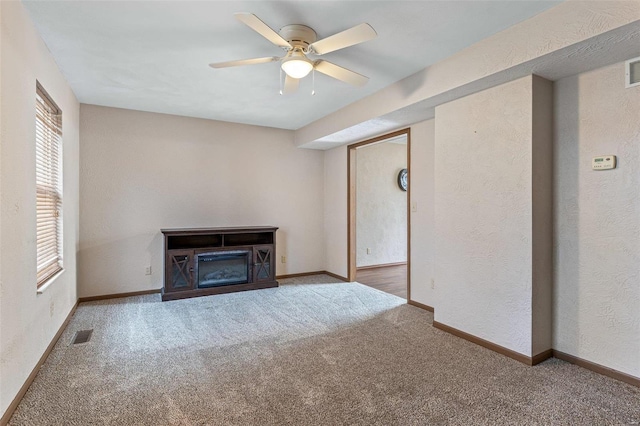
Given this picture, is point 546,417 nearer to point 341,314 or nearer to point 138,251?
point 341,314

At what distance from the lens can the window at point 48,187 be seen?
8.43 feet

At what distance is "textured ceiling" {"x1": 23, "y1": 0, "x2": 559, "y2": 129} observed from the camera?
6.83ft

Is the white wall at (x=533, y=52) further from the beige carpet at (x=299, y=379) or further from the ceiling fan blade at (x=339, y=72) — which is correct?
the beige carpet at (x=299, y=379)

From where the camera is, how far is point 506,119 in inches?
101

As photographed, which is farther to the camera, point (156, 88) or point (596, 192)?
point (156, 88)

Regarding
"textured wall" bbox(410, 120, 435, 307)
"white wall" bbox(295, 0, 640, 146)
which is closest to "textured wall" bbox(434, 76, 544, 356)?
"white wall" bbox(295, 0, 640, 146)

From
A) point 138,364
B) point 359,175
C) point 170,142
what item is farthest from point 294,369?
point 359,175

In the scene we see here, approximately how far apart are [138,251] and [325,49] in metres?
3.62

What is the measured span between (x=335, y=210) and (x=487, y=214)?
2.93m

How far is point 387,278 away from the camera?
539cm

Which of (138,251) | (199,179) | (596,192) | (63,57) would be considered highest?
(63,57)

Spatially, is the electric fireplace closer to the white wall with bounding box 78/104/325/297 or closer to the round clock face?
the white wall with bounding box 78/104/325/297

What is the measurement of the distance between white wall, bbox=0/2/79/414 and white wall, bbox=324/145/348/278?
3.64 m

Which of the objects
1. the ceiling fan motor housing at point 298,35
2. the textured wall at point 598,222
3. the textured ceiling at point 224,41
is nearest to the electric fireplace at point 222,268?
the textured ceiling at point 224,41
